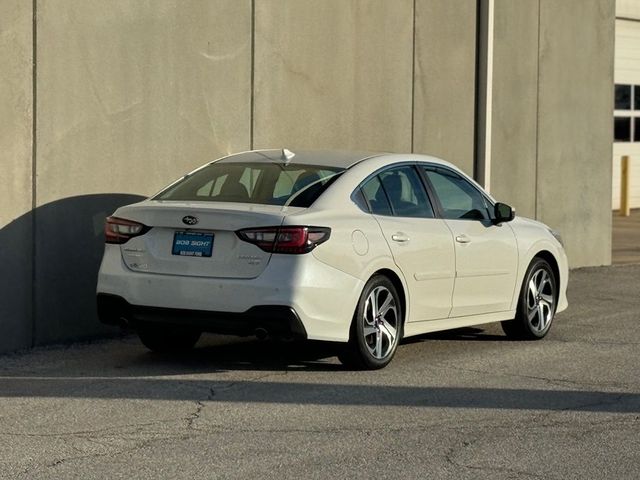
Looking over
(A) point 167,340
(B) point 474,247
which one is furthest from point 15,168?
(B) point 474,247

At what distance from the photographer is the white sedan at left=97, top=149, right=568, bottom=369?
944cm

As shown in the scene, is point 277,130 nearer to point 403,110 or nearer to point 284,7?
point 284,7

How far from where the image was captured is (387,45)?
594 inches

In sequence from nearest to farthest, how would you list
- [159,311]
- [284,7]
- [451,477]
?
[451,477]
[159,311]
[284,7]

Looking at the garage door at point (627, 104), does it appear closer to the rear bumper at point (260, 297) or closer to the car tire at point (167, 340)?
the car tire at point (167, 340)

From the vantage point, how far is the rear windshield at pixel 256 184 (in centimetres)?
996

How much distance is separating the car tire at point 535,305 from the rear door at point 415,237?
3.69ft

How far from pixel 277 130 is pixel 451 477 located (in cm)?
709

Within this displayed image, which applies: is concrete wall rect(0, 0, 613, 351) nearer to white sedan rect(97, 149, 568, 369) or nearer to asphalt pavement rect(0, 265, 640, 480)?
asphalt pavement rect(0, 265, 640, 480)

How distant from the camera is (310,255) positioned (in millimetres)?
9445

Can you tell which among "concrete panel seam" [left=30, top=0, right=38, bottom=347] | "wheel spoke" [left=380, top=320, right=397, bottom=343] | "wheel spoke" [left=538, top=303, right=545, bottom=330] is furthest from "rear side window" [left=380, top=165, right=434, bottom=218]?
"concrete panel seam" [left=30, top=0, right=38, bottom=347]

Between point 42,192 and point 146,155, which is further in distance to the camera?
point 146,155

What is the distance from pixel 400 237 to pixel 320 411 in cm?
211

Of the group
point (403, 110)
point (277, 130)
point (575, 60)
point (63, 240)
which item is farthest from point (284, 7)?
point (575, 60)
